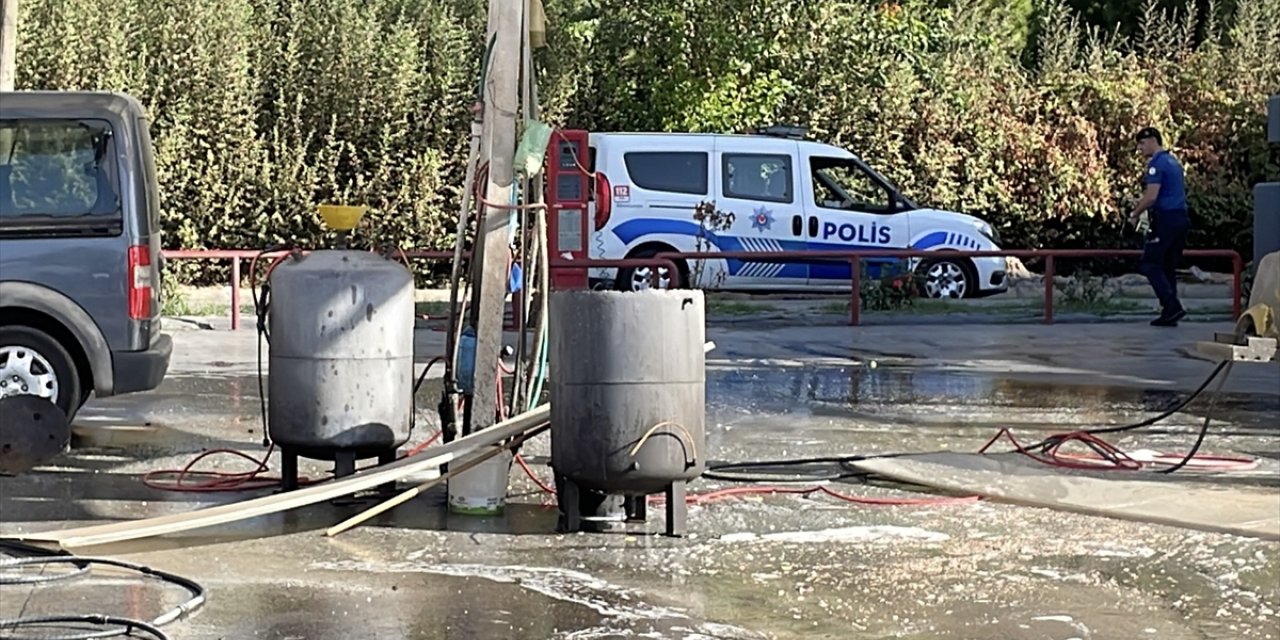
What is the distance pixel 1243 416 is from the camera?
37.5 feet

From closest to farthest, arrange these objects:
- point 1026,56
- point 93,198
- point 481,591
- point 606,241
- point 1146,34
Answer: point 481,591 < point 93,198 < point 606,241 < point 1146,34 < point 1026,56

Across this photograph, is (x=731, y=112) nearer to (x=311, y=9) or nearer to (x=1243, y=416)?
(x=311, y=9)

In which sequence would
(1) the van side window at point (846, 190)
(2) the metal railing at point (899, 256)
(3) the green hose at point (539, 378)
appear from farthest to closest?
(1) the van side window at point (846, 190), (2) the metal railing at point (899, 256), (3) the green hose at point (539, 378)

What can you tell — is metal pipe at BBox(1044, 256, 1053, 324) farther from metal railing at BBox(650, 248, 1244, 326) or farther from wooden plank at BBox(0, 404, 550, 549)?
wooden plank at BBox(0, 404, 550, 549)

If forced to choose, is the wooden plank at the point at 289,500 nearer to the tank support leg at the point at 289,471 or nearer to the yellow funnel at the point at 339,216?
the tank support leg at the point at 289,471

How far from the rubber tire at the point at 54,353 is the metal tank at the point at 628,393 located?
140 inches

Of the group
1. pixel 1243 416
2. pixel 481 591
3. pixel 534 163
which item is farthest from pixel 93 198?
pixel 1243 416

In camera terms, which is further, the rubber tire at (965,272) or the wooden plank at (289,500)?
the rubber tire at (965,272)

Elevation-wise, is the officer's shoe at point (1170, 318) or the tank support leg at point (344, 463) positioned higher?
the officer's shoe at point (1170, 318)

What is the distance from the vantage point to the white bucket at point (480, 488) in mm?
7941

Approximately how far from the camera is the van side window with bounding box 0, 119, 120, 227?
9570mm

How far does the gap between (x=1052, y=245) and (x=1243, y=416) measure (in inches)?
537

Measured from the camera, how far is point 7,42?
14.4 m

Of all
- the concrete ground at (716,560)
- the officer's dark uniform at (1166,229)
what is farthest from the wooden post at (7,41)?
the officer's dark uniform at (1166,229)
